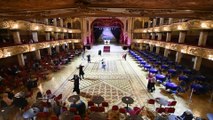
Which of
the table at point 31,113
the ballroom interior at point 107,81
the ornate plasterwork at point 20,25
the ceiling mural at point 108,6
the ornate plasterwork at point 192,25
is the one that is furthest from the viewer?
the ornate plasterwork at point 20,25

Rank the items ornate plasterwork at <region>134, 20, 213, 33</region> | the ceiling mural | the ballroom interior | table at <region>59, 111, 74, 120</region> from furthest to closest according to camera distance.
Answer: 1. ornate plasterwork at <region>134, 20, 213, 33</region>
2. table at <region>59, 111, 74, 120</region>
3. the ballroom interior
4. the ceiling mural

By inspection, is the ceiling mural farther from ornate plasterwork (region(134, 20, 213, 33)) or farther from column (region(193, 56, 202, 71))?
column (region(193, 56, 202, 71))

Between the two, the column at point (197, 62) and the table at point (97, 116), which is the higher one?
the column at point (197, 62)

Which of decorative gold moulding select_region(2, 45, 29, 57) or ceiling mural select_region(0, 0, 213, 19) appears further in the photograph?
decorative gold moulding select_region(2, 45, 29, 57)

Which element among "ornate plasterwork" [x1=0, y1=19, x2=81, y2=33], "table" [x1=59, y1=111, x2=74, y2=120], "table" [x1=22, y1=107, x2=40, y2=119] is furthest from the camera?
"ornate plasterwork" [x1=0, y1=19, x2=81, y2=33]

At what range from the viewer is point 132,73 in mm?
17375

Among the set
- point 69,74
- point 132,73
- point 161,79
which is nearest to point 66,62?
point 69,74

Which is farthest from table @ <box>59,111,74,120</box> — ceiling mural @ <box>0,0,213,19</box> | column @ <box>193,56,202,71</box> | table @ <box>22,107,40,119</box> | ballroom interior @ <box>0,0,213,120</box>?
column @ <box>193,56,202,71</box>

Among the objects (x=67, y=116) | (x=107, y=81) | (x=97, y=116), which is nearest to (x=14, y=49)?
(x=107, y=81)

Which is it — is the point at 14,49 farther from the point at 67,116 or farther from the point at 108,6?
the point at 108,6

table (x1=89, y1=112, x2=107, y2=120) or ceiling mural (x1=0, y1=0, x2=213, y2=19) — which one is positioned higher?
ceiling mural (x1=0, y1=0, x2=213, y2=19)

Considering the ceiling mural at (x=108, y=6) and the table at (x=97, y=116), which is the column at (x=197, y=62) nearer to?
the ceiling mural at (x=108, y=6)

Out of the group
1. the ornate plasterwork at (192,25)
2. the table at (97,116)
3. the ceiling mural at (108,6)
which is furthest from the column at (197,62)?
the table at (97,116)

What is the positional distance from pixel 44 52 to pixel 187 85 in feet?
78.5
